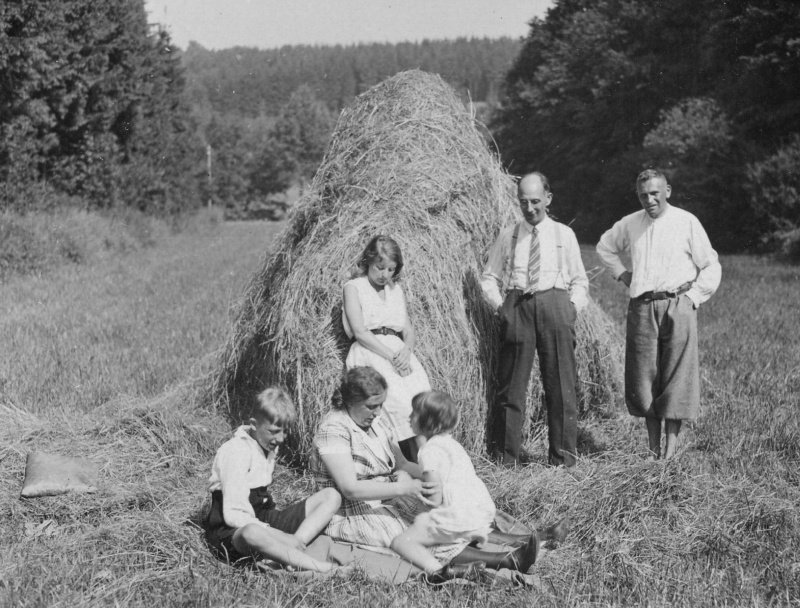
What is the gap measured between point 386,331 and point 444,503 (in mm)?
1636

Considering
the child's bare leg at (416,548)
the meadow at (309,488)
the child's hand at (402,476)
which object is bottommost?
the meadow at (309,488)

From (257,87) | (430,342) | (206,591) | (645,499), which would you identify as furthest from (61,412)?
(257,87)

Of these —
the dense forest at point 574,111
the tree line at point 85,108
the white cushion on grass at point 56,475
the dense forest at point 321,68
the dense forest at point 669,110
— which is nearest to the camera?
the white cushion on grass at point 56,475

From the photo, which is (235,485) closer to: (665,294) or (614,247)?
(665,294)

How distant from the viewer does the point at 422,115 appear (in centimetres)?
752

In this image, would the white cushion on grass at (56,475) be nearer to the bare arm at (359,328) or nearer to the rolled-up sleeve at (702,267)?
the bare arm at (359,328)

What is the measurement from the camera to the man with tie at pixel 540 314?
5.98 metres

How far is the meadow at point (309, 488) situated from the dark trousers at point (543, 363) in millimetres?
216

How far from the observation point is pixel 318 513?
15.3 feet

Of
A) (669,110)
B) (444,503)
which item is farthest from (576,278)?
(669,110)

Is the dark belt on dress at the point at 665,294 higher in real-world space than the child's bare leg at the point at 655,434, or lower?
higher

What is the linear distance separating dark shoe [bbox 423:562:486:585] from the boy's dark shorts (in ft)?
2.73

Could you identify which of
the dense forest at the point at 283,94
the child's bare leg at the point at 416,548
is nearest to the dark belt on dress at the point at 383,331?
the child's bare leg at the point at 416,548

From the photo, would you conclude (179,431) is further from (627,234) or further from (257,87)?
(257,87)
